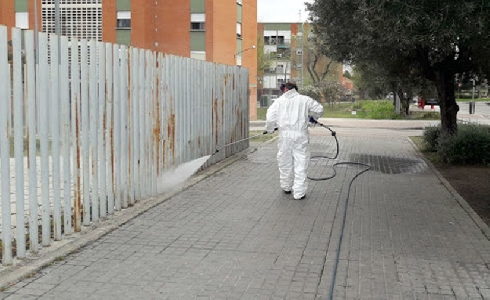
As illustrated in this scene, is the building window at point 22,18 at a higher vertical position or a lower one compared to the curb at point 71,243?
higher

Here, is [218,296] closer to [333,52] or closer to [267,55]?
[333,52]

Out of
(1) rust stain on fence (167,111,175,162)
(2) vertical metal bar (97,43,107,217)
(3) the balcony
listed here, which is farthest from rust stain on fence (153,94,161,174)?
(3) the balcony

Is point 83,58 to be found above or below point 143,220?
above

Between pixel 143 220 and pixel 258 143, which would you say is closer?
pixel 143 220

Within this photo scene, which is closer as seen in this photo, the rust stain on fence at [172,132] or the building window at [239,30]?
the rust stain on fence at [172,132]

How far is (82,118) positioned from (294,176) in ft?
11.9

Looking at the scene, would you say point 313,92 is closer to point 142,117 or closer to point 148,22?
point 148,22

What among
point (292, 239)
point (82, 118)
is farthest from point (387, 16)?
point (82, 118)

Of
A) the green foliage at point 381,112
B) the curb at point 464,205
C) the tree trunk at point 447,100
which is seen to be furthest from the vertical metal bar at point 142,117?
the green foliage at point 381,112

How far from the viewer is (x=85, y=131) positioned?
20.9 feet

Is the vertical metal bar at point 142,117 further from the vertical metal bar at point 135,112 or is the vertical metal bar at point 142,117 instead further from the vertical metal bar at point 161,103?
the vertical metal bar at point 161,103

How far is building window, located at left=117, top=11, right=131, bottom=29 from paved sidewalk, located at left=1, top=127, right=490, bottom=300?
30.1 m

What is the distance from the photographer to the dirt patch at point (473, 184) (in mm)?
8055

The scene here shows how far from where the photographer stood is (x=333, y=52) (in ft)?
49.0
